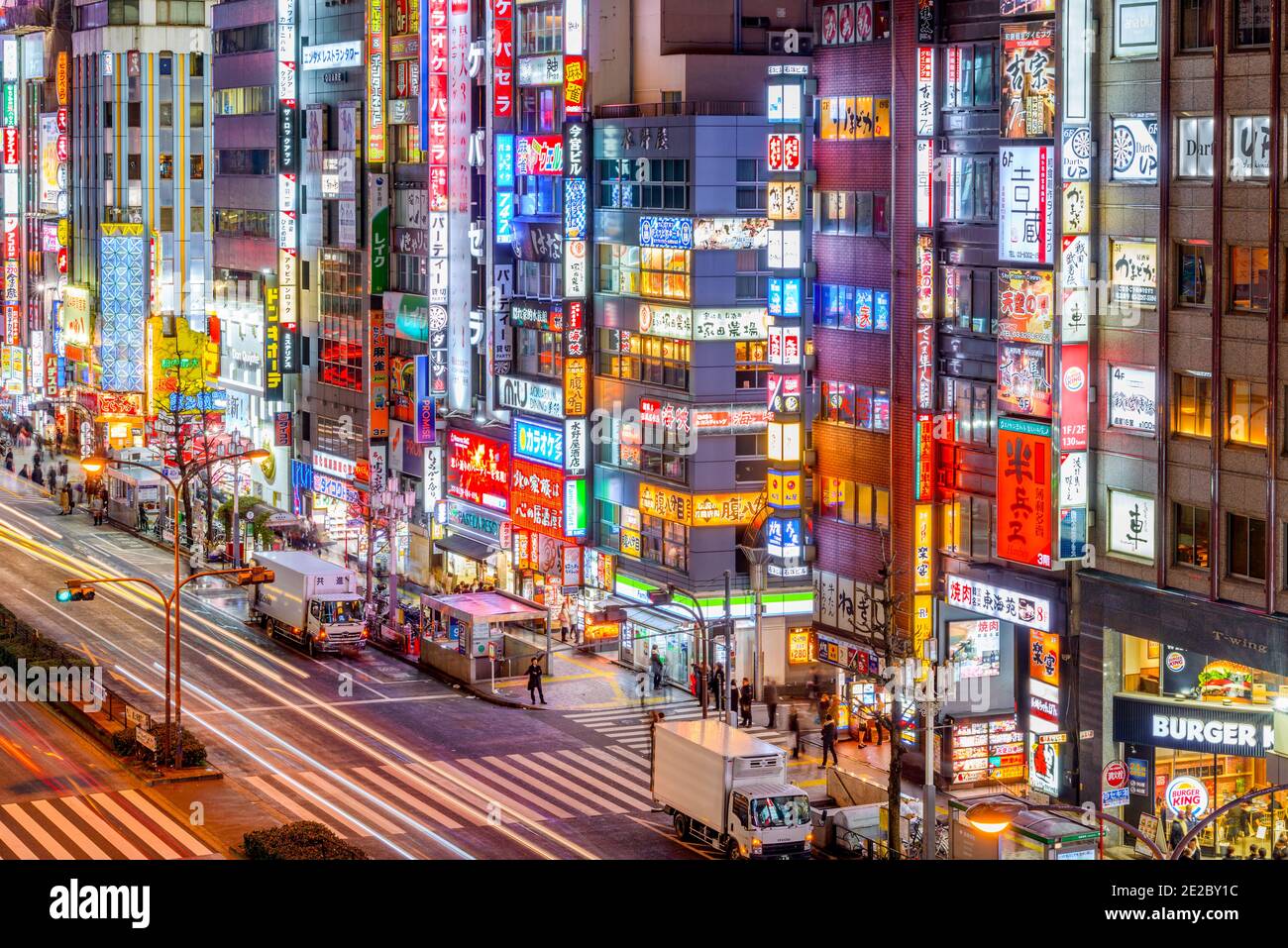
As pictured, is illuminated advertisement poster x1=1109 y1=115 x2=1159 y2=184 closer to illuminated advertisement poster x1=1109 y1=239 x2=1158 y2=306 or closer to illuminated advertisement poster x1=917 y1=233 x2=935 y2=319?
illuminated advertisement poster x1=1109 y1=239 x2=1158 y2=306

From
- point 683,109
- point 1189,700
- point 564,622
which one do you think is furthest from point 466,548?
point 1189,700

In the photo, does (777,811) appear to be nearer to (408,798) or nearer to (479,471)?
(408,798)

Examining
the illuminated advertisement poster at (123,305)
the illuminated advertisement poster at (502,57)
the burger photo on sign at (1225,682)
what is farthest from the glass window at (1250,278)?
the illuminated advertisement poster at (123,305)

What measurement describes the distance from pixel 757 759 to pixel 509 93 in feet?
125

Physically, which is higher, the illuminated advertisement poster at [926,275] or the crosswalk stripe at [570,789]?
the illuminated advertisement poster at [926,275]

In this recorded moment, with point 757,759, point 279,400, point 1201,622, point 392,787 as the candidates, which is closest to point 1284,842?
point 1201,622

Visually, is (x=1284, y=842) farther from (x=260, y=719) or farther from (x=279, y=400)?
(x=279, y=400)

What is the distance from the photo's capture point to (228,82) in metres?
116

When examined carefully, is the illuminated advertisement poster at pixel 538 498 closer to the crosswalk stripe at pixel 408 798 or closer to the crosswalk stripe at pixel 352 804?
the crosswalk stripe at pixel 408 798

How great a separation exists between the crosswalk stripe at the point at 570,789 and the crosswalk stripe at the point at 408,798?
13.0 feet

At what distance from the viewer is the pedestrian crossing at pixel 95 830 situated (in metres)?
52.8

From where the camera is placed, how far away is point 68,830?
181 ft

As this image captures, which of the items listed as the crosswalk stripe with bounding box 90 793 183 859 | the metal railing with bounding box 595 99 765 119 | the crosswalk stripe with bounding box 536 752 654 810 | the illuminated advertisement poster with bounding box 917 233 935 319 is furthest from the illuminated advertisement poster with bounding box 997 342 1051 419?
the crosswalk stripe with bounding box 90 793 183 859

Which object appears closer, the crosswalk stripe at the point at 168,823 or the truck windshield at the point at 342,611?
the crosswalk stripe at the point at 168,823
